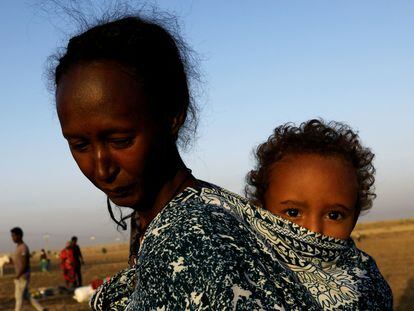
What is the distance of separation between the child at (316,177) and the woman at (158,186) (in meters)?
1.64

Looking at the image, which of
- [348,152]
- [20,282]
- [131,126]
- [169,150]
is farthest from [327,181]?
[20,282]

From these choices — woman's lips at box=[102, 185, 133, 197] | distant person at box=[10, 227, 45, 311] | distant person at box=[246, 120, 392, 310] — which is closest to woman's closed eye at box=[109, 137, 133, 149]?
woman's lips at box=[102, 185, 133, 197]

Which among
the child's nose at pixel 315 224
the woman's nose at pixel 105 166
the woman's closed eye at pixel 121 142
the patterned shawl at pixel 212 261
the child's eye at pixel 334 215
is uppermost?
the woman's closed eye at pixel 121 142

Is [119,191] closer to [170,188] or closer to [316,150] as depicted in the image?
[170,188]

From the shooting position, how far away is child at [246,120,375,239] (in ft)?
11.7

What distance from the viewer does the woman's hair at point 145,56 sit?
5.74ft

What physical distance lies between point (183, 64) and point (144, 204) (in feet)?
1.70

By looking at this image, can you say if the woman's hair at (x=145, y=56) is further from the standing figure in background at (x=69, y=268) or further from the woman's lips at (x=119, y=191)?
the standing figure in background at (x=69, y=268)

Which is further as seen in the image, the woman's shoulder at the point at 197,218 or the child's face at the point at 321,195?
the child's face at the point at 321,195

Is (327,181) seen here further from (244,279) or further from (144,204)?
(244,279)

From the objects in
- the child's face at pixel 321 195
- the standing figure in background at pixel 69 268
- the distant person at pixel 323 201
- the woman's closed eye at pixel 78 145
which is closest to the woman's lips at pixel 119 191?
the woman's closed eye at pixel 78 145

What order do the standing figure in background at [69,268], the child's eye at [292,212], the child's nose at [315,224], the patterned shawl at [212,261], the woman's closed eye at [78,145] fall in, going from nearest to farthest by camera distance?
the patterned shawl at [212,261] < the woman's closed eye at [78,145] < the child's nose at [315,224] < the child's eye at [292,212] < the standing figure in background at [69,268]

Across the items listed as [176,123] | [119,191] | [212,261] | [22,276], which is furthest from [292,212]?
[22,276]

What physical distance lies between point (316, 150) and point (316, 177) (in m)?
0.25
